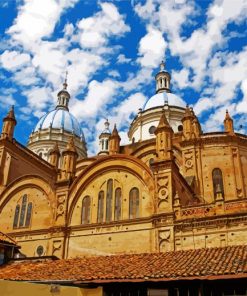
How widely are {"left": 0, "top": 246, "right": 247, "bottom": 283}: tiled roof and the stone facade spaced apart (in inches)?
217

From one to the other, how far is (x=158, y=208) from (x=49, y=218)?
10.2 m

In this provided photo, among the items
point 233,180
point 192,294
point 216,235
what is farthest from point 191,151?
point 192,294

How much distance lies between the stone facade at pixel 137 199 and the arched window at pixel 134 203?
3.1 inches

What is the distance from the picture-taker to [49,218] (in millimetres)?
31391

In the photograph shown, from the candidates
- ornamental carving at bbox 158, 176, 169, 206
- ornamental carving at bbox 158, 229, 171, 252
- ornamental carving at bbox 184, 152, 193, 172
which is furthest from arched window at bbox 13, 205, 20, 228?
ornamental carving at bbox 184, 152, 193, 172

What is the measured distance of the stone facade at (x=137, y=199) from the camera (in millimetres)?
24609

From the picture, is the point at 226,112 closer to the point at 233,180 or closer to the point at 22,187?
the point at 233,180

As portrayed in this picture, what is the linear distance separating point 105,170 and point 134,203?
401 centimetres

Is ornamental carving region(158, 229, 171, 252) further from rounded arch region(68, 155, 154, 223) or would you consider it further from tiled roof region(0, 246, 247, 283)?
tiled roof region(0, 246, 247, 283)

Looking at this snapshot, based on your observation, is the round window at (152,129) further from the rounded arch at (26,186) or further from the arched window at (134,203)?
the arched window at (134,203)

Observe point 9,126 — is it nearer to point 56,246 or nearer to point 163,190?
point 56,246

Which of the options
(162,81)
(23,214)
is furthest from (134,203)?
(162,81)

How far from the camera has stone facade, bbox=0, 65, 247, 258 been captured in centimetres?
2461

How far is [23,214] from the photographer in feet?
109
